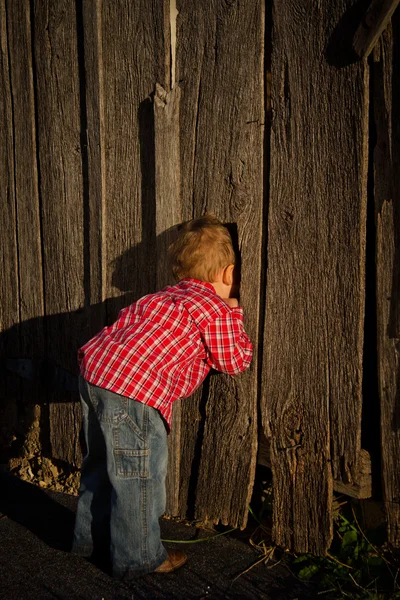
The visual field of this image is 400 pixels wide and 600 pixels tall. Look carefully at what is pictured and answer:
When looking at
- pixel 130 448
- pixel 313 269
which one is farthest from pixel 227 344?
pixel 130 448

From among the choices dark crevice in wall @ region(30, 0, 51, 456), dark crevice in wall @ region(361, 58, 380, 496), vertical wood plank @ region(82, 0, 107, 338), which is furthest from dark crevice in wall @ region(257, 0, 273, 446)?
dark crevice in wall @ region(30, 0, 51, 456)

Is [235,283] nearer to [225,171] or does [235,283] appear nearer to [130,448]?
[225,171]

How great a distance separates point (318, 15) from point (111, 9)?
1.26 m

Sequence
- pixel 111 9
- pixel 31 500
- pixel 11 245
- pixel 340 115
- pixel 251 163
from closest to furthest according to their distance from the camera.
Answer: pixel 340 115, pixel 251 163, pixel 111 9, pixel 31 500, pixel 11 245

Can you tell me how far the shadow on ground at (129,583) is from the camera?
2.65m

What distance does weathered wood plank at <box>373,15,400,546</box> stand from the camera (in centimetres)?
249

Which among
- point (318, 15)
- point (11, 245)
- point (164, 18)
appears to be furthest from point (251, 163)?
point (11, 245)

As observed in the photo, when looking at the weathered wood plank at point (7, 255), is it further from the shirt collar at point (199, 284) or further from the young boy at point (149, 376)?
the shirt collar at point (199, 284)

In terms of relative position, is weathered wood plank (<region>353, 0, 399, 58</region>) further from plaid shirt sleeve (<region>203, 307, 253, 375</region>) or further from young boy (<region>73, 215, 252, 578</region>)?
plaid shirt sleeve (<region>203, 307, 253, 375</region>)

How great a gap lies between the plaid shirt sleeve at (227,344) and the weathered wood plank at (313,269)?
0.51 feet

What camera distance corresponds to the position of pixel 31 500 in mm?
3725

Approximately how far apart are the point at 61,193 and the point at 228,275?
132 cm

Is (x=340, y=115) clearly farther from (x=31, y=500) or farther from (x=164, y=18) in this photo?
(x=31, y=500)

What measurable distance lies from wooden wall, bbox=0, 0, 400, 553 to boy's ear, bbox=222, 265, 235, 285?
68 mm
